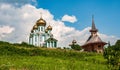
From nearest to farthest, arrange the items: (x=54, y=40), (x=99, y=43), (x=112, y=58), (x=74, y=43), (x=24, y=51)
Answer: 1. (x=112, y=58)
2. (x=24, y=51)
3. (x=99, y=43)
4. (x=54, y=40)
5. (x=74, y=43)

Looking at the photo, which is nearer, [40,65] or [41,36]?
[40,65]

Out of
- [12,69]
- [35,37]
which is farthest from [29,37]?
[12,69]

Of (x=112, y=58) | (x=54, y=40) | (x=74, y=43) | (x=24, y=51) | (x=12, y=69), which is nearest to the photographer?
(x=112, y=58)

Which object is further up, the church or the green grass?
the church

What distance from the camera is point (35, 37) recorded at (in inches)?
3784

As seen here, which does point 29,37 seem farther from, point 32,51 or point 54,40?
point 32,51

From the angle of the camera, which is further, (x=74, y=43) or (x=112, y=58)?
(x=74, y=43)

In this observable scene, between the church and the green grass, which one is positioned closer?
the green grass

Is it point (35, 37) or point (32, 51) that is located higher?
point (35, 37)

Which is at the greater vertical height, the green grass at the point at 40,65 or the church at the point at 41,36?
the church at the point at 41,36

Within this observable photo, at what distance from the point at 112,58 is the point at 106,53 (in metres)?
1.04

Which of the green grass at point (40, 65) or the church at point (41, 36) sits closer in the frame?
the green grass at point (40, 65)

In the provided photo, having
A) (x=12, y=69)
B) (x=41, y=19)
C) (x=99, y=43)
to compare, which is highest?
(x=41, y=19)

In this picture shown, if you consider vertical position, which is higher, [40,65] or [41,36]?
[41,36]
